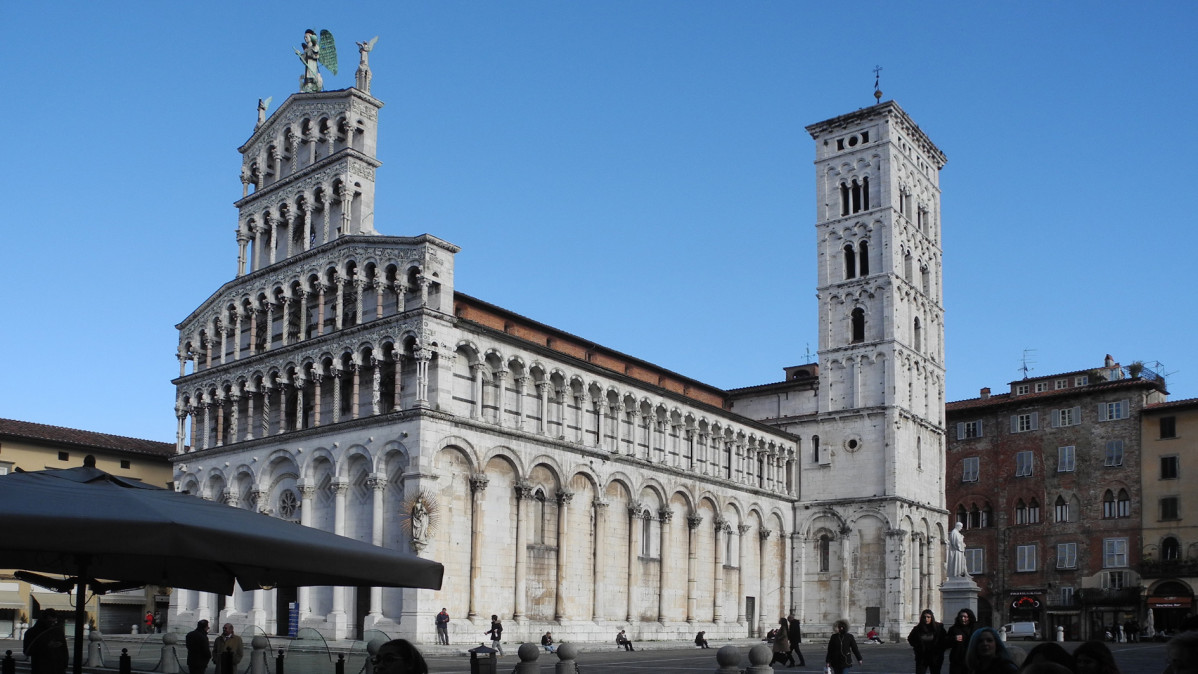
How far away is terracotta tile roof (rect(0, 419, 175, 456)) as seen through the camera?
51.6 meters

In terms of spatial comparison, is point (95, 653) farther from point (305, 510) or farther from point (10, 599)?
point (10, 599)

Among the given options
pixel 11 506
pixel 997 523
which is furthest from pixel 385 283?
pixel 997 523

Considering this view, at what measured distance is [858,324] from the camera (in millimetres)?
60625

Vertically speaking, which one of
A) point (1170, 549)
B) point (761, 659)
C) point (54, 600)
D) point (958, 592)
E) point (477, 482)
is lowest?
point (54, 600)

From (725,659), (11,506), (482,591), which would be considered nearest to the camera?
(11,506)

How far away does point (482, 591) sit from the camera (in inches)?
1563

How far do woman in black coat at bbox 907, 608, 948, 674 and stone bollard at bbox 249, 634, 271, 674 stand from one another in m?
12.4

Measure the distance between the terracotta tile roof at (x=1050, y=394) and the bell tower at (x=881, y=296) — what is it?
5065mm

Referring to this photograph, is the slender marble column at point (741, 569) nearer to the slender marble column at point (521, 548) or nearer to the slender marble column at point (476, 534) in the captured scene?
the slender marble column at point (521, 548)

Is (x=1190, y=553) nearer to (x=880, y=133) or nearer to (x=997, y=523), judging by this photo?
(x=997, y=523)

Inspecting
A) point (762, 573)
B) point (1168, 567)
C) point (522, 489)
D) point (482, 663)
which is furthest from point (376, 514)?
point (1168, 567)

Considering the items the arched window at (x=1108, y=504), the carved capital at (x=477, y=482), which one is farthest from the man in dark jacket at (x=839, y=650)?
the arched window at (x=1108, y=504)

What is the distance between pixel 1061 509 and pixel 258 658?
50794mm

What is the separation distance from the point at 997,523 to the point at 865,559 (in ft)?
39.2
